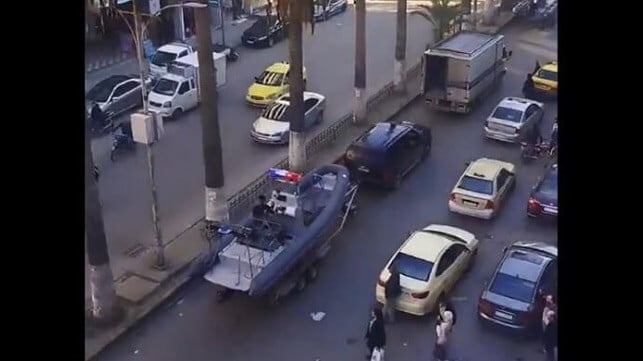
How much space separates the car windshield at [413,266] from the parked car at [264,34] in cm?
951

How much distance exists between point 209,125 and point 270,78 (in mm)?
5026

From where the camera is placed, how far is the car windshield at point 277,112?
12.5 meters

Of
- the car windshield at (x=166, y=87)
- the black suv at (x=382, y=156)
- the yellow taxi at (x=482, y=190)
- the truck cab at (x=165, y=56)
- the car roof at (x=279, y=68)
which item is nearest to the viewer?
the yellow taxi at (x=482, y=190)

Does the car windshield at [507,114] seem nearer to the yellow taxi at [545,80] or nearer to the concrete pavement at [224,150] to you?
the yellow taxi at [545,80]

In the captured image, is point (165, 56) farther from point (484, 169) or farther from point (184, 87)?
point (484, 169)

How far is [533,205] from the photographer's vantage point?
9.70 m

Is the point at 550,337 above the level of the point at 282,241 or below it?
below

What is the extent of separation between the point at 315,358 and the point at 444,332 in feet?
3.62

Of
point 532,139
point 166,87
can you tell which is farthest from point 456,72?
point 166,87

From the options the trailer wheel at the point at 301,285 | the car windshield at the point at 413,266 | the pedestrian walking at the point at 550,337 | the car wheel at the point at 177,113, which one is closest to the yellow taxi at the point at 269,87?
the car wheel at the point at 177,113

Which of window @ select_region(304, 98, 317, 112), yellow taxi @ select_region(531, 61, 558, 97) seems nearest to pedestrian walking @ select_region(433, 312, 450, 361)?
window @ select_region(304, 98, 317, 112)
